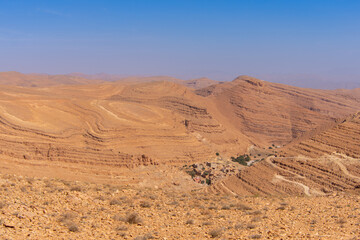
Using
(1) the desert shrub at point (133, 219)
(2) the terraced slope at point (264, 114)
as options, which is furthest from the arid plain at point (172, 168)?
(2) the terraced slope at point (264, 114)

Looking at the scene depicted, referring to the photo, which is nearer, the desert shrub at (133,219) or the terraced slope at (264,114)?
the desert shrub at (133,219)

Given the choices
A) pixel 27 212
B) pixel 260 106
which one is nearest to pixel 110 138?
pixel 27 212

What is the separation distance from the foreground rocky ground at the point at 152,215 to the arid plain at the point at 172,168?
1.6 inches

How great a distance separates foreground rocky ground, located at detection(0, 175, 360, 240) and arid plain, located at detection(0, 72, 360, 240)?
0.14 ft

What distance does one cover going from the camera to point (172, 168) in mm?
32000

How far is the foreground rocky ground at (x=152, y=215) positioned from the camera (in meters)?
8.65

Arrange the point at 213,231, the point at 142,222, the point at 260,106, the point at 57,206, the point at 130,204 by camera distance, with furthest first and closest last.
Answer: the point at 260,106, the point at 130,204, the point at 57,206, the point at 142,222, the point at 213,231

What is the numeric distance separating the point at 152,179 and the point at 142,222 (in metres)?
19.5

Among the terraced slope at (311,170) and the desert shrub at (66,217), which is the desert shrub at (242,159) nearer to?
Result: the terraced slope at (311,170)

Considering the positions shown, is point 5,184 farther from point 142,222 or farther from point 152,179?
point 152,179

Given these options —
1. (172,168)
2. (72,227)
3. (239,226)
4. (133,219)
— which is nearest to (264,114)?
(172,168)

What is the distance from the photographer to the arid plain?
951 cm

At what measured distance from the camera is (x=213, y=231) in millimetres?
8852

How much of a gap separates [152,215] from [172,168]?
2122 centimetres
